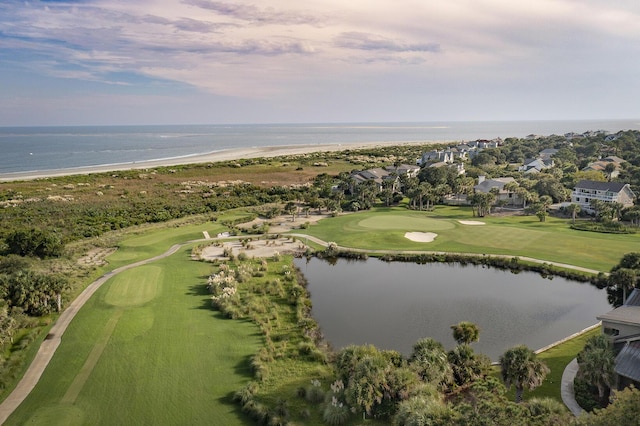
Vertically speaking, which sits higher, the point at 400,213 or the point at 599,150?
the point at 599,150

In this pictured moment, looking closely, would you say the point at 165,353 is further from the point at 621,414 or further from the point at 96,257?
the point at 96,257

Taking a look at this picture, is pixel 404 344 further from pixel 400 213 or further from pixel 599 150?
pixel 599 150

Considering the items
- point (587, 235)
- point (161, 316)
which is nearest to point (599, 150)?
point (587, 235)

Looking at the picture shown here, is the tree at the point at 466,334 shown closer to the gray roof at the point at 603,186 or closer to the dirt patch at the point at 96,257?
the dirt patch at the point at 96,257

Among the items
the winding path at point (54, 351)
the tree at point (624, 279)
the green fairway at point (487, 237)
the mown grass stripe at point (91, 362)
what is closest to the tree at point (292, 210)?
the green fairway at point (487, 237)

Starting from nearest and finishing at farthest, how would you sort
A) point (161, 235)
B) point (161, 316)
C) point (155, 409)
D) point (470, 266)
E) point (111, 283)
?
point (155, 409), point (161, 316), point (111, 283), point (470, 266), point (161, 235)

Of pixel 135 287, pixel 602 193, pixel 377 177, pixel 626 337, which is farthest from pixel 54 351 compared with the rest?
pixel 602 193

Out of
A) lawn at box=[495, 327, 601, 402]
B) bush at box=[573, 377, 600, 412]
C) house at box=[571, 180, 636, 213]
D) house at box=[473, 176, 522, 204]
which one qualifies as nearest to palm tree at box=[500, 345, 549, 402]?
lawn at box=[495, 327, 601, 402]
